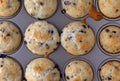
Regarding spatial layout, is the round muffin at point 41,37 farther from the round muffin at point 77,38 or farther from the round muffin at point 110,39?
the round muffin at point 110,39

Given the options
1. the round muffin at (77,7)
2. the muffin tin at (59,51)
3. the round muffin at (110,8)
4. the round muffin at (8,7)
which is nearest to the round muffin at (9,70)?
the muffin tin at (59,51)

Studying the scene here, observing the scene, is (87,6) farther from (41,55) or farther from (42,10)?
(41,55)

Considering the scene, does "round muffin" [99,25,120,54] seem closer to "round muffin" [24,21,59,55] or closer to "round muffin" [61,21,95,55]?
"round muffin" [61,21,95,55]

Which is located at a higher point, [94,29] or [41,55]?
[94,29]

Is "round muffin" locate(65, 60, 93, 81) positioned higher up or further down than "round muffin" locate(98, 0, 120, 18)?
further down

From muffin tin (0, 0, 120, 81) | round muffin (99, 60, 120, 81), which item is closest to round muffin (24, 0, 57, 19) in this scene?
muffin tin (0, 0, 120, 81)

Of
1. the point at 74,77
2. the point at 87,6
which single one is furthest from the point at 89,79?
the point at 87,6
